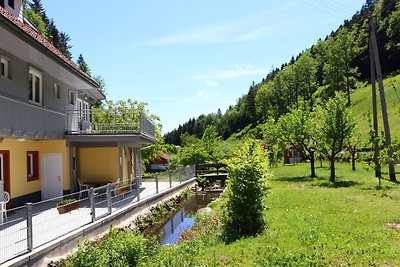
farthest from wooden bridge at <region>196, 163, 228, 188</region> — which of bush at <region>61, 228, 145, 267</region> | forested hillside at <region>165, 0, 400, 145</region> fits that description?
forested hillside at <region>165, 0, 400, 145</region>

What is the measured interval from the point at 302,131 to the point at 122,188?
1755 cm

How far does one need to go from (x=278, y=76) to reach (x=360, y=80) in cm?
2026

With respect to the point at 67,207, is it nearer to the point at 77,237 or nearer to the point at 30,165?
the point at 77,237

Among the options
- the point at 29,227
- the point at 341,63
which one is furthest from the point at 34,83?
the point at 341,63

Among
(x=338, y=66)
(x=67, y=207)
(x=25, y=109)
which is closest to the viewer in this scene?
(x=67, y=207)

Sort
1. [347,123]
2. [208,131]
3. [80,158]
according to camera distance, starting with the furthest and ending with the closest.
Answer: [208,131]
[347,123]
[80,158]

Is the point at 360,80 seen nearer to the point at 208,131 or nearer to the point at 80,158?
the point at 208,131

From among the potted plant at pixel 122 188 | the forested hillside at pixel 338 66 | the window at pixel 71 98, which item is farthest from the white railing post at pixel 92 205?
the forested hillside at pixel 338 66

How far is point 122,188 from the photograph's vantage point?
55.7ft

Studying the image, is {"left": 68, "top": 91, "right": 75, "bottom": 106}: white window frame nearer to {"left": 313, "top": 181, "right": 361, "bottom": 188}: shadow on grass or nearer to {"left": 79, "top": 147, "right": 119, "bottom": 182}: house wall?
{"left": 79, "top": 147, "right": 119, "bottom": 182}: house wall

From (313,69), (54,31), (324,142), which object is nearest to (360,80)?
(313,69)

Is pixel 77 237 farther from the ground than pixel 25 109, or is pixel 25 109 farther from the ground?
pixel 25 109

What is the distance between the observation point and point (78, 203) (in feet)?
43.6

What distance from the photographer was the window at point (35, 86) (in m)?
16.3
